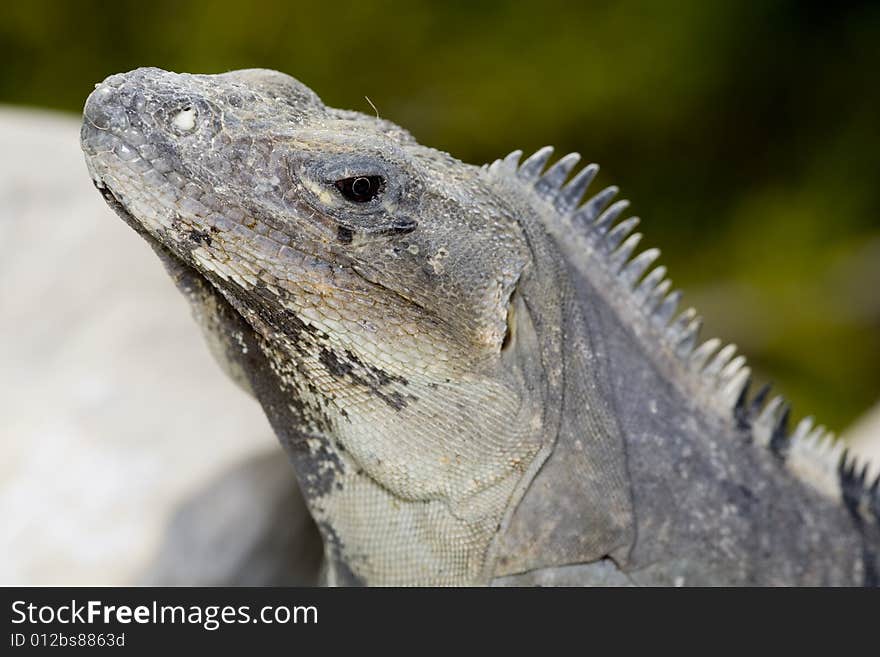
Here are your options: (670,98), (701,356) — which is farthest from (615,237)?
(670,98)

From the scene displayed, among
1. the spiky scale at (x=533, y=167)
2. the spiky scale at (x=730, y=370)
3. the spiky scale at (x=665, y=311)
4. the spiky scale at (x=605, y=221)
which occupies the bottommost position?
the spiky scale at (x=730, y=370)

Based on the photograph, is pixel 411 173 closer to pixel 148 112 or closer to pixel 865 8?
pixel 148 112

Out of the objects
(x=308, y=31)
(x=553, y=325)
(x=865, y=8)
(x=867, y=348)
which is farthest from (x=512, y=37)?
(x=553, y=325)

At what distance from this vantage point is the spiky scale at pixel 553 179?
283 centimetres

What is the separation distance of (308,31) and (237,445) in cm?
317

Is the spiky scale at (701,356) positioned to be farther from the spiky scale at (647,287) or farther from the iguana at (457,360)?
the spiky scale at (647,287)

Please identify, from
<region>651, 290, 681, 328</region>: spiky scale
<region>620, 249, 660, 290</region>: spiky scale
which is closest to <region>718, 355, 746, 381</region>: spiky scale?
<region>651, 290, 681, 328</region>: spiky scale

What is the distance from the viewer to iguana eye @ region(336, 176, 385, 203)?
92.2 inches

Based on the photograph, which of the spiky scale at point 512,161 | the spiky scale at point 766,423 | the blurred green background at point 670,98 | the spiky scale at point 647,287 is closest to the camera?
the spiky scale at point 512,161

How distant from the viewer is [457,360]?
8.12 feet

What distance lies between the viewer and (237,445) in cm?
413

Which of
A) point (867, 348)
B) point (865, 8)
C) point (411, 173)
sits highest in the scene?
point (865, 8)

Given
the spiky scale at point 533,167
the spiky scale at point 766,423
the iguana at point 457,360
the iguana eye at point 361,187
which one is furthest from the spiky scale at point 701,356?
the iguana eye at point 361,187

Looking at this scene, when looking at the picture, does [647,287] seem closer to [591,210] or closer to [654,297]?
[654,297]
